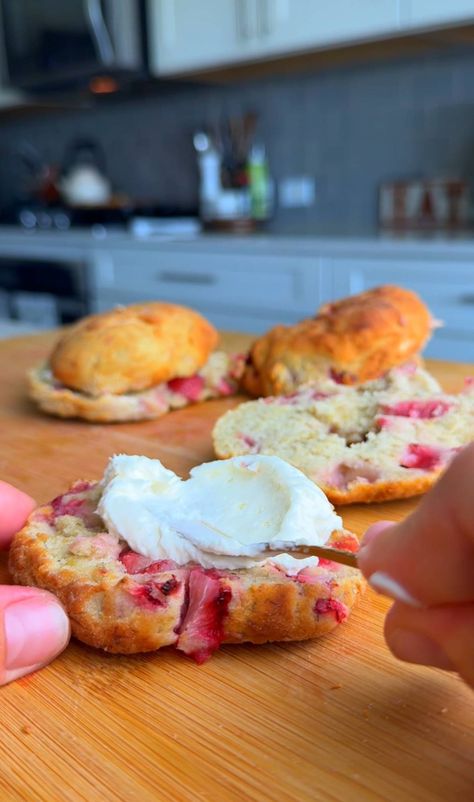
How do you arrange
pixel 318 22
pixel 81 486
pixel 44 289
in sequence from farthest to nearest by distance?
pixel 44 289 < pixel 318 22 < pixel 81 486

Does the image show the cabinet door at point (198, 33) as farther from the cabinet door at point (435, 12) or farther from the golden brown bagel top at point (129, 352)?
the golden brown bagel top at point (129, 352)

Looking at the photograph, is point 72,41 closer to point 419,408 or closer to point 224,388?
point 224,388

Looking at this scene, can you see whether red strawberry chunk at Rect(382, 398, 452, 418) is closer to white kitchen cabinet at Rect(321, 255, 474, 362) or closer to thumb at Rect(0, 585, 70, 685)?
thumb at Rect(0, 585, 70, 685)

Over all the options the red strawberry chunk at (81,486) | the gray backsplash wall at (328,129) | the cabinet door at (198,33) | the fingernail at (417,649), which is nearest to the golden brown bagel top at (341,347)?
the red strawberry chunk at (81,486)

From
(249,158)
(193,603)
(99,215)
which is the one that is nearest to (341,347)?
(193,603)

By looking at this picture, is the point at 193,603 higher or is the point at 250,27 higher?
the point at 250,27

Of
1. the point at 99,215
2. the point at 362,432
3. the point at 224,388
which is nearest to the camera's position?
the point at 362,432

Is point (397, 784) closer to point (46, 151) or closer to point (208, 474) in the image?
point (208, 474)

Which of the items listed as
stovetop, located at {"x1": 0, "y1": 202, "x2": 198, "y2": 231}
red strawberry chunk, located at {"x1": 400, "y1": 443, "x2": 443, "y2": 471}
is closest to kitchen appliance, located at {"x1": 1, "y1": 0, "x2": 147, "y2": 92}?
stovetop, located at {"x1": 0, "y1": 202, "x2": 198, "y2": 231}
